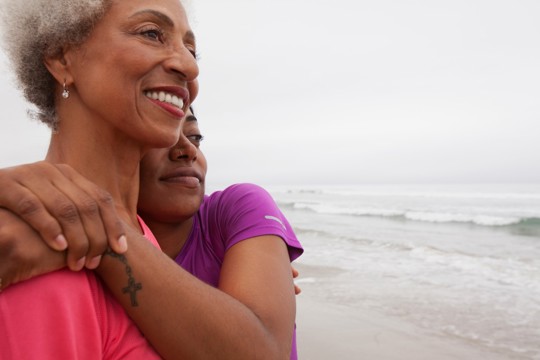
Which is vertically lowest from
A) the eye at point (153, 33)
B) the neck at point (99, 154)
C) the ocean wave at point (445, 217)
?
the ocean wave at point (445, 217)

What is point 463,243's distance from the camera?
13.3 meters

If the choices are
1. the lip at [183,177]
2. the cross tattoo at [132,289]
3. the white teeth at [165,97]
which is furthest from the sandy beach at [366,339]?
the cross tattoo at [132,289]

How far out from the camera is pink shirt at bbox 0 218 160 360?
3.35ft

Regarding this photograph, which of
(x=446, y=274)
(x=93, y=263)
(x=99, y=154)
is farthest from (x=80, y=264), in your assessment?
(x=446, y=274)

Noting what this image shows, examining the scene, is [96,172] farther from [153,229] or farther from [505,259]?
[505,259]

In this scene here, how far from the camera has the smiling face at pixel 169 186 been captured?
2287 mm

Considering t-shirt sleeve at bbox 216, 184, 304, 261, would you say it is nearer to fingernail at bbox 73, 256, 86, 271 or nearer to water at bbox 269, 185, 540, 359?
fingernail at bbox 73, 256, 86, 271

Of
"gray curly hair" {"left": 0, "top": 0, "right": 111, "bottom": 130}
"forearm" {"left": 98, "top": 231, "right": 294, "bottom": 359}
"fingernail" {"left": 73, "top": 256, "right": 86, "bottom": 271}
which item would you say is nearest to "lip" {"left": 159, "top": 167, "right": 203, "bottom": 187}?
"gray curly hair" {"left": 0, "top": 0, "right": 111, "bottom": 130}

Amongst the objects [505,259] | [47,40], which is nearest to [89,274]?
[47,40]

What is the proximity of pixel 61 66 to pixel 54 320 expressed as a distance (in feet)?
3.32

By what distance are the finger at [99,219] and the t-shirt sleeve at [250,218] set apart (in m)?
0.69

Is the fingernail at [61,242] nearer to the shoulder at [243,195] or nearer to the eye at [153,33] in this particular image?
the eye at [153,33]

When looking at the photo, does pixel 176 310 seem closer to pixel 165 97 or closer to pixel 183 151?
pixel 165 97

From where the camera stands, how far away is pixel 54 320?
1053 mm
